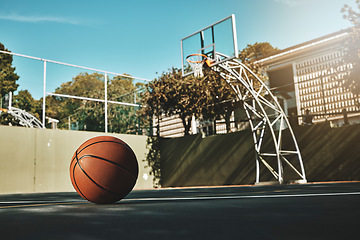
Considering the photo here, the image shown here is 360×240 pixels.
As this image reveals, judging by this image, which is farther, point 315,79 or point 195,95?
point 195,95

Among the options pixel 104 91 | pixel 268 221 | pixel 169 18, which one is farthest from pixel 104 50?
pixel 268 221

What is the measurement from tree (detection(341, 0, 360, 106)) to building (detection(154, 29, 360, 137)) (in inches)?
Result: 8.4

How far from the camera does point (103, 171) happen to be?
3215 millimetres

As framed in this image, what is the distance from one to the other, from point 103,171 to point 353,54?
947 cm

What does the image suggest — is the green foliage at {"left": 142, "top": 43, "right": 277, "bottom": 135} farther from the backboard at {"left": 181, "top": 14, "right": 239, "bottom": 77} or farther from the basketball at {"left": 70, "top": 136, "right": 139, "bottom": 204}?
the basketball at {"left": 70, "top": 136, "right": 139, "bottom": 204}

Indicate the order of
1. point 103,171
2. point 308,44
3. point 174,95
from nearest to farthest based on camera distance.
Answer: point 103,171
point 174,95
point 308,44

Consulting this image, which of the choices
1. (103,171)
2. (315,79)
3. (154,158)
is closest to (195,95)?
(154,158)

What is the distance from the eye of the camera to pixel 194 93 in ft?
38.0

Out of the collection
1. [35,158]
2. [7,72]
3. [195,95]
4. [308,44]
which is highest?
[308,44]

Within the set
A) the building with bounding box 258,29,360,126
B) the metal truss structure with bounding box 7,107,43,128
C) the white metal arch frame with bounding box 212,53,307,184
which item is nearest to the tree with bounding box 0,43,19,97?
the metal truss structure with bounding box 7,107,43,128

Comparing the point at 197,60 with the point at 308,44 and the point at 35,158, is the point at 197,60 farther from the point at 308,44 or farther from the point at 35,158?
the point at 308,44

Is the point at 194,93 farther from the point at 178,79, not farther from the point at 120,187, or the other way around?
the point at 120,187

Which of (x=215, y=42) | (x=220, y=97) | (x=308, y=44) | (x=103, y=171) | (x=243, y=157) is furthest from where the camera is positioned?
(x=308, y=44)

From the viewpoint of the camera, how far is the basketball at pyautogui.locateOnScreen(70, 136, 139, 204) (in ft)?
10.6
